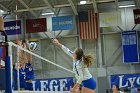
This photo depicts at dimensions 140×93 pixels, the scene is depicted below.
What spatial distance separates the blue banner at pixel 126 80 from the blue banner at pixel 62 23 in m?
3.69

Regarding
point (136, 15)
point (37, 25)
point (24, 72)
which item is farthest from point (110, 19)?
point (24, 72)

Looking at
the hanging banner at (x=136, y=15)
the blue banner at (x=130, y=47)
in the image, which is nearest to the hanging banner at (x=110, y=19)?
the hanging banner at (x=136, y=15)

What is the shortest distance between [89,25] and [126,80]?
362 cm

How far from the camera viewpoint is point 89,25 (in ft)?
53.8

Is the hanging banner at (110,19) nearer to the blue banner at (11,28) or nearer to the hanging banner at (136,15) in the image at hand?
the hanging banner at (136,15)

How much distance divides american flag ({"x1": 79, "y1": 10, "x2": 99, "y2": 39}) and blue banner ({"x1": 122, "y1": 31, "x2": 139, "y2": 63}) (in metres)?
1.60

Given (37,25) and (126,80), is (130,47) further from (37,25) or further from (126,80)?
(37,25)

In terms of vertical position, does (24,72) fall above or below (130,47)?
below

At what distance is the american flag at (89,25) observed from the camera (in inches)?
645

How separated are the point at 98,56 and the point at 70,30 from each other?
225 centimetres

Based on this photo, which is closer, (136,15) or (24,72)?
(24,72)

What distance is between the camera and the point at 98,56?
16.7m

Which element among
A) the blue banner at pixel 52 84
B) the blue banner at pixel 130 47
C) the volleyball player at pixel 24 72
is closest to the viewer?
the volleyball player at pixel 24 72

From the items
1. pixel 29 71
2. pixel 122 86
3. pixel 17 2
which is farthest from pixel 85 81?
pixel 17 2
